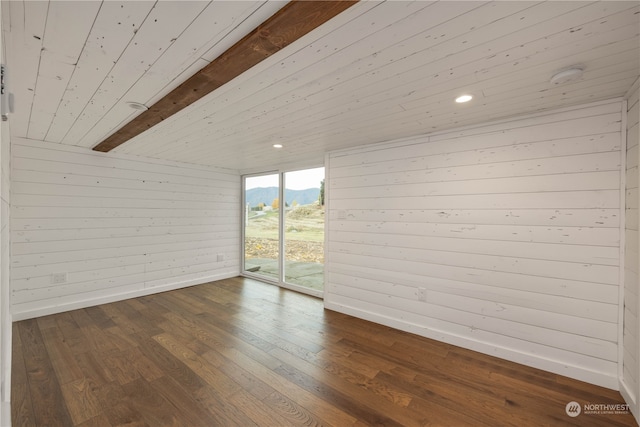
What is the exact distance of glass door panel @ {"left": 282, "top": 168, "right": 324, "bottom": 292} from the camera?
441 cm

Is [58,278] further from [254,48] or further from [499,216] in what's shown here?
[499,216]

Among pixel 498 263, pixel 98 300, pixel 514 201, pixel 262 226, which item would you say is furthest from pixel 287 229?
pixel 514 201

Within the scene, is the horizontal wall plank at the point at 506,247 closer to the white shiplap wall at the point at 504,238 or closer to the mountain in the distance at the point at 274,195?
the white shiplap wall at the point at 504,238

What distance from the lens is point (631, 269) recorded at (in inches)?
76.4

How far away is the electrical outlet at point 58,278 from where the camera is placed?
11.3ft

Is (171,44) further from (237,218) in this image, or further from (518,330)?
(237,218)

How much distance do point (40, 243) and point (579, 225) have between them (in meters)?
5.76

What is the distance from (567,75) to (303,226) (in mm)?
3710

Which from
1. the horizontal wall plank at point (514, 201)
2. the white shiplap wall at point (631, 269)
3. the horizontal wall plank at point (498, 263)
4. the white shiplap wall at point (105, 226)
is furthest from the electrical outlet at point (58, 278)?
the white shiplap wall at point (631, 269)

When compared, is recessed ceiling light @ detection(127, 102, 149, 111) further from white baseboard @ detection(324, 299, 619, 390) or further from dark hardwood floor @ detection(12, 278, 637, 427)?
white baseboard @ detection(324, 299, 619, 390)

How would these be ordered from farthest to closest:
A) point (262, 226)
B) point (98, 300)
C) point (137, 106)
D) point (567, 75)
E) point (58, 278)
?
1. point (262, 226)
2. point (98, 300)
3. point (58, 278)
4. point (137, 106)
5. point (567, 75)

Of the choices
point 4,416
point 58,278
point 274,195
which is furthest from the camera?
point 274,195

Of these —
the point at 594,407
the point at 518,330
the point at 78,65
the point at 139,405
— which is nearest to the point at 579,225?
the point at 518,330

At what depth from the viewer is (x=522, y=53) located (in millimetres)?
1487
